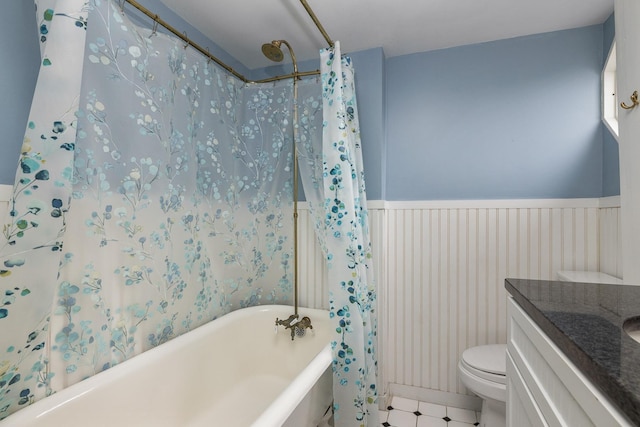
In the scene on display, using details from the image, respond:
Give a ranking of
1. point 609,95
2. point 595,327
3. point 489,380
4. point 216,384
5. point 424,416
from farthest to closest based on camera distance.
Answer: point 424,416 < point 609,95 < point 216,384 < point 489,380 < point 595,327

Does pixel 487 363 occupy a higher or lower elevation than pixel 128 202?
lower

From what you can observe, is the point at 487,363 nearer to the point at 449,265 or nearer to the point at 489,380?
the point at 489,380

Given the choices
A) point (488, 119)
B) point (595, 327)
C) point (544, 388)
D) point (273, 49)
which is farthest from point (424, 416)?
point (273, 49)

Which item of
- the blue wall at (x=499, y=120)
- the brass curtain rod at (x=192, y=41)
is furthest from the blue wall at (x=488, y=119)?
the brass curtain rod at (x=192, y=41)

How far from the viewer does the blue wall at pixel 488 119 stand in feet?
6.27

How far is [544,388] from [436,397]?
1737 mm

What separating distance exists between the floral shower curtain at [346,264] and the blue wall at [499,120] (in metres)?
0.62

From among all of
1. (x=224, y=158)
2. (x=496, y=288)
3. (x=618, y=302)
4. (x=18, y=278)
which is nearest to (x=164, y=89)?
(x=224, y=158)

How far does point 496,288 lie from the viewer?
204 cm

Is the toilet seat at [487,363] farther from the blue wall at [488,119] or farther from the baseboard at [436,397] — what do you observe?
the blue wall at [488,119]

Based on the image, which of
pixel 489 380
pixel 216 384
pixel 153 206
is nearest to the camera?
pixel 153 206

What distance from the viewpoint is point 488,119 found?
2094 millimetres

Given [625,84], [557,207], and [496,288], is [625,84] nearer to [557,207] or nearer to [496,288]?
[557,207]

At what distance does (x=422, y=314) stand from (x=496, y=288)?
50 cm
